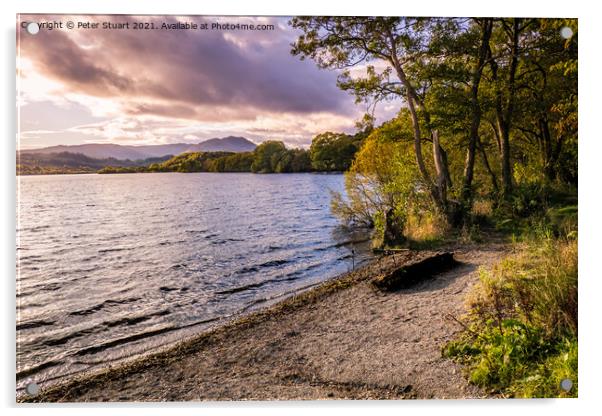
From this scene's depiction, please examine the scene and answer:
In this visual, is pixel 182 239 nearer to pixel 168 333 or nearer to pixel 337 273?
pixel 337 273

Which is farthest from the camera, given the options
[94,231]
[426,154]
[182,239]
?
[182,239]

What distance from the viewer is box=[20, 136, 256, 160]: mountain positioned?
6.00 meters

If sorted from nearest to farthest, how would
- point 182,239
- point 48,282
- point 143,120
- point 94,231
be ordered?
point 143,120
point 48,282
point 94,231
point 182,239

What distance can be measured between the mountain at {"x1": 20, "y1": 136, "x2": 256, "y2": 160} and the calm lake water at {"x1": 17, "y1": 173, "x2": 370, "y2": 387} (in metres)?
0.42

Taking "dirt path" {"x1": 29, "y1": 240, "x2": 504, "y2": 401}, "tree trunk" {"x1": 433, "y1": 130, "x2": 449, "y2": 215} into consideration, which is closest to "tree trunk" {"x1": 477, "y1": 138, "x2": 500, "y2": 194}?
"tree trunk" {"x1": 433, "y1": 130, "x2": 449, "y2": 215}

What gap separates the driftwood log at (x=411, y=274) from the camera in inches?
288

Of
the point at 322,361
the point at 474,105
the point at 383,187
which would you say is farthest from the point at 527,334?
the point at 383,187

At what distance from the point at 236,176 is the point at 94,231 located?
11.1ft

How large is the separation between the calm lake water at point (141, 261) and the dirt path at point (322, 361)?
31.4 inches

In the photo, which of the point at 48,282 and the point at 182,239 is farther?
the point at 182,239

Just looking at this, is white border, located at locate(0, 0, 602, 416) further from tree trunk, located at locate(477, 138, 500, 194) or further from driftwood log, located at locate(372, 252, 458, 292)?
tree trunk, located at locate(477, 138, 500, 194)

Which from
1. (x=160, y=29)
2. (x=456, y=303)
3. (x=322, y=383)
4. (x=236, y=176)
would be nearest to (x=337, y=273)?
A: (x=236, y=176)

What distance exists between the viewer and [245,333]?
21.6 ft
